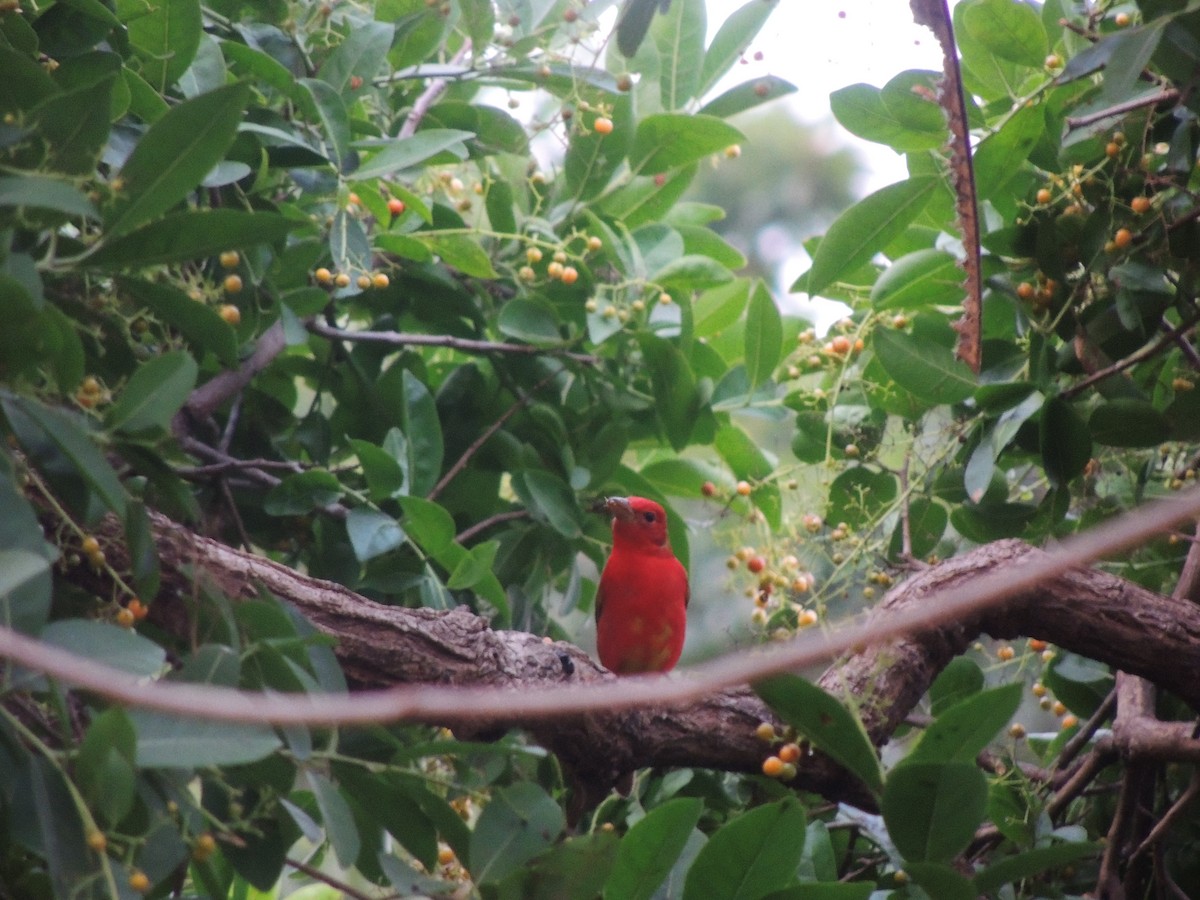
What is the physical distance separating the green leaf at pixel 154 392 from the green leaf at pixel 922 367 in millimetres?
1394

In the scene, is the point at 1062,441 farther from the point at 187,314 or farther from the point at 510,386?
the point at 187,314

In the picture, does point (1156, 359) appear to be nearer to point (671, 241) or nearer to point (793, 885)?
point (671, 241)

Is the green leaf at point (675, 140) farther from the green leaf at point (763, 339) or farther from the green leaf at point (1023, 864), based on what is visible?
the green leaf at point (1023, 864)

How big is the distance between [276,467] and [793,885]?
145 centimetres

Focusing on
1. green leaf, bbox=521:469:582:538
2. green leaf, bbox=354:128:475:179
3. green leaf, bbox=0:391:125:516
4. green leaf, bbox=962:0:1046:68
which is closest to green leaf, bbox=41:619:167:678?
green leaf, bbox=0:391:125:516

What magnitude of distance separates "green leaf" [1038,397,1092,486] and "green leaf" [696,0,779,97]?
1.32m

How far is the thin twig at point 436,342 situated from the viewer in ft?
9.03

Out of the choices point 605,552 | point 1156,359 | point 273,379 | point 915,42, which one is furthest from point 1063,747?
point 273,379

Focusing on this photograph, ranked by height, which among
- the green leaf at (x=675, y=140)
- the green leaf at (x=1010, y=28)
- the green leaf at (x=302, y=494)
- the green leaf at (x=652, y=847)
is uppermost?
the green leaf at (x=1010, y=28)

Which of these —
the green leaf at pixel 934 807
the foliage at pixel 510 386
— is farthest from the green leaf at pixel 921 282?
the green leaf at pixel 934 807

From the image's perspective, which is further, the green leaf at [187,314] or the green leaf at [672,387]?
the green leaf at [672,387]

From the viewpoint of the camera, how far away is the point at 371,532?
247 centimetres

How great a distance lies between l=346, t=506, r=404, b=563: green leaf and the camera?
8.00 ft

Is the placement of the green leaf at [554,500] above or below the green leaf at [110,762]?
below
